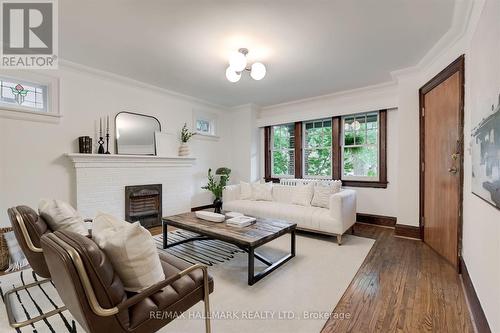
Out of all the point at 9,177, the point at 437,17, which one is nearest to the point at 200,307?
the point at 9,177

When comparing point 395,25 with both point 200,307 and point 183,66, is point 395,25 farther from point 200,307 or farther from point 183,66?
point 200,307

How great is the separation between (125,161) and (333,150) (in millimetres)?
3891

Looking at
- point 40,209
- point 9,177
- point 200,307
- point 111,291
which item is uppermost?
point 9,177

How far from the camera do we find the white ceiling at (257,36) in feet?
7.04

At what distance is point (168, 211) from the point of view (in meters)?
4.52

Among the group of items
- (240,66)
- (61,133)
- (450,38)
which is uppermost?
(450,38)

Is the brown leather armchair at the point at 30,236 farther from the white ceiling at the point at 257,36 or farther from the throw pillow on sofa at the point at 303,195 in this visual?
the throw pillow on sofa at the point at 303,195

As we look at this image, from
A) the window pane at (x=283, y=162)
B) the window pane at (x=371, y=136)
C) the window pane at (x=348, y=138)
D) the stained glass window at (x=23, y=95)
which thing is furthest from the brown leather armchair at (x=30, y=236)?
the window pane at (x=371, y=136)

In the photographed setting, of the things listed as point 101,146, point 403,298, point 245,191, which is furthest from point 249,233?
point 101,146

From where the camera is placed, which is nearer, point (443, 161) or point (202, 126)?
point (443, 161)

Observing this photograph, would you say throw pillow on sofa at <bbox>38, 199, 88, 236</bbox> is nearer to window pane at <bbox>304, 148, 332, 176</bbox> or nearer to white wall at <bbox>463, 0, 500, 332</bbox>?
white wall at <bbox>463, 0, 500, 332</bbox>

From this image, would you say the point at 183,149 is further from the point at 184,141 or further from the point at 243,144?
the point at 243,144

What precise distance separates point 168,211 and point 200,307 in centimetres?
291

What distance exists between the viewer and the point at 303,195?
13.2ft
